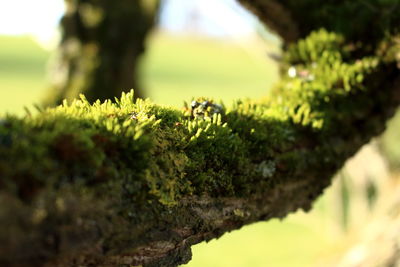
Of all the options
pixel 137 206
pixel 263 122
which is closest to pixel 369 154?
pixel 263 122

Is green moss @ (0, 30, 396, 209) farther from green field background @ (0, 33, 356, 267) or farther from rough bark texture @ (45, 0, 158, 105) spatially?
rough bark texture @ (45, 0, 158, 105)

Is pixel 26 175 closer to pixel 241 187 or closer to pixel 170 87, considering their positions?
pixel 241 187

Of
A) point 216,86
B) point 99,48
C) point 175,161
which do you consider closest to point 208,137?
point 175,161

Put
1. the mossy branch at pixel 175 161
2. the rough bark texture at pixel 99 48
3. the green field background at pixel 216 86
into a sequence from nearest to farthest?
the mossy branch at pixel 175 161 < the rough bark texture at pixel 99 48 < the green field background at pixel 216 86

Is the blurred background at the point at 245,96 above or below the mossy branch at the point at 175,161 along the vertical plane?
above

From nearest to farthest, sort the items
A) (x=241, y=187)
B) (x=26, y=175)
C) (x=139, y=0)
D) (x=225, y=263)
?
1. (x=26, y=175)
2. (x=241, y=187)
3. (x=139, y=0)
4. (x=225, y=263)

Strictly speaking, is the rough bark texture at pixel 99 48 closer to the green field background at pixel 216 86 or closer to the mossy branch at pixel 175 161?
the green field background at pixel 216 86

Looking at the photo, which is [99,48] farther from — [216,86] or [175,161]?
[216,86]

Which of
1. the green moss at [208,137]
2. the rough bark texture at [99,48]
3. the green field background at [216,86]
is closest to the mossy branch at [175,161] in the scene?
the green moss at [208,137]
